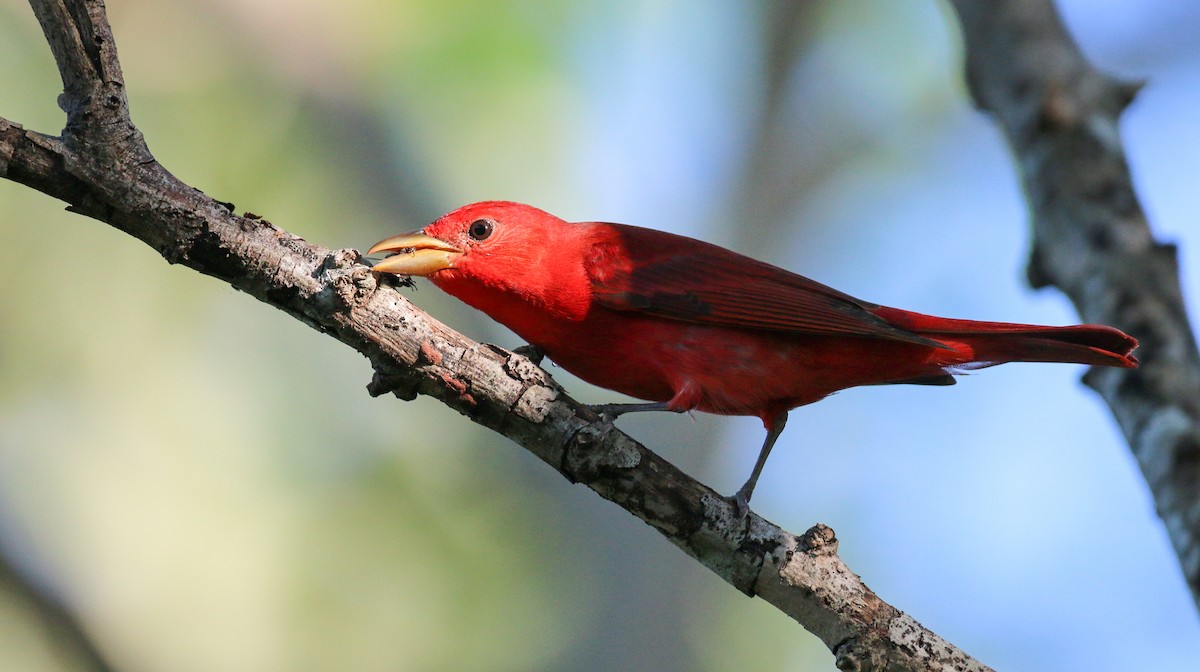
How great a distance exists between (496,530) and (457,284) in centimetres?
246

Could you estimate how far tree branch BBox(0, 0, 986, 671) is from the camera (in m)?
2.54

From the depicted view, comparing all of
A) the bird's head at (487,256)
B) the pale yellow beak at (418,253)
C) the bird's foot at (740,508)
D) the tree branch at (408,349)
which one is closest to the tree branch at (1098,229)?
the tree branch at (408,349)

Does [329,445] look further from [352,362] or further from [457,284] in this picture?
[457,284]

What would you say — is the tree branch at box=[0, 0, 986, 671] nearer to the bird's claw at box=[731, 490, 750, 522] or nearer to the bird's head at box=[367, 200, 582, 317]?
the bird's claw at box=[731, 490, 750, 522]

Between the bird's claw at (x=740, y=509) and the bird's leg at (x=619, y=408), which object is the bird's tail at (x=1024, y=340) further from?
the bird's claw at (x=740, y=509)

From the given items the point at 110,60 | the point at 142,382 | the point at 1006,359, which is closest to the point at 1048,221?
the point at 1006,359

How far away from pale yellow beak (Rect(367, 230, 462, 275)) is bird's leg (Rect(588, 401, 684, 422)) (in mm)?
894

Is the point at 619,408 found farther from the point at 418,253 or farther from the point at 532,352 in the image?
the point at 418,253

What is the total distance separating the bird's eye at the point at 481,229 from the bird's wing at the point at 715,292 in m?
0.41

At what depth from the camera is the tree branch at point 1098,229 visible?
382cm

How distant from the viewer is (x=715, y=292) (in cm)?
405

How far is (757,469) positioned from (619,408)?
0.64 m

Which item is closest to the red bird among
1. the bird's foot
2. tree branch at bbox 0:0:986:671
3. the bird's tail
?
the bird's tail

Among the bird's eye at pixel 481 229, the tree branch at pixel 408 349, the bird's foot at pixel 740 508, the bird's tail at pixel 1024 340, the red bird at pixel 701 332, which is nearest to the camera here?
the tree branch at pixel 408 349
